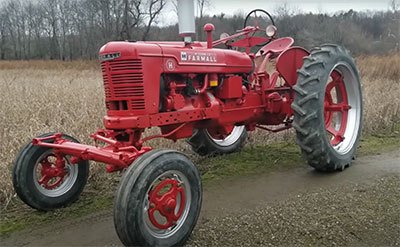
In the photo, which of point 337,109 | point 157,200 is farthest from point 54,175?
point 337,109

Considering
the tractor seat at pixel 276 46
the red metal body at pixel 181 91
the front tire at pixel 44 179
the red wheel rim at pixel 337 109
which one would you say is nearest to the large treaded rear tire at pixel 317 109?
the red wheel rim at pixel 337 109

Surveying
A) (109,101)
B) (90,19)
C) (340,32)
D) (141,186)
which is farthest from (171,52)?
(90,19)

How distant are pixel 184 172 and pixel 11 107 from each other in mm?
4446

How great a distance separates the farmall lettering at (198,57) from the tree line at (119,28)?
5336 millimetres

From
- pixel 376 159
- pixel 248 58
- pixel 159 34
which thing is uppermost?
pixel 159 34

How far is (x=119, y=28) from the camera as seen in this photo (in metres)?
22.3

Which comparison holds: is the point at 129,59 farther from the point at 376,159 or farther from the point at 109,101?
the point at 376,159

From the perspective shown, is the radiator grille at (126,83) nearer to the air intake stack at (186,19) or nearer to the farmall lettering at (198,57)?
the farmall lettering at (198,57)

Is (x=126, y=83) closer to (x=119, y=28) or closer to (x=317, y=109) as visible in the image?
(x=317, y=109)

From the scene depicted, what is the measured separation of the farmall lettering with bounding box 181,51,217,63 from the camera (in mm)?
3424

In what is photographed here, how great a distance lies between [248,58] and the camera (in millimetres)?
4238

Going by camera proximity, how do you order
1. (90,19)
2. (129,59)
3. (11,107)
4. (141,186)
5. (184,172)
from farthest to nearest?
(90,19), (11,107), (129,59), (184,172), (141,186)

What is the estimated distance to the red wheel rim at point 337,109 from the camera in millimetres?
4633

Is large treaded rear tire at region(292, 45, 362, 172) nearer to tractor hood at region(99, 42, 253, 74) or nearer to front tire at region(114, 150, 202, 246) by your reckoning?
tractor hood at region(99, 42, 253, 74)
